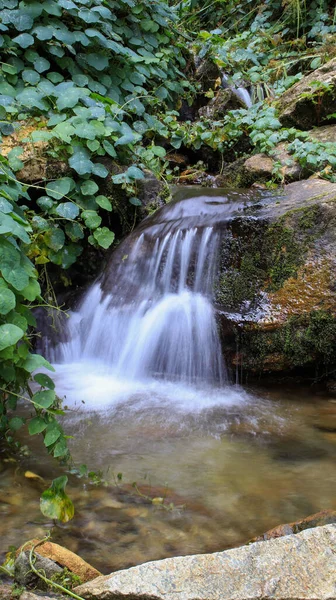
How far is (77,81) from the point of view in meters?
5.29

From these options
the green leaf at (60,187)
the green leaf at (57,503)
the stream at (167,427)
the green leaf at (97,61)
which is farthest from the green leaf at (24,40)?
the green leaf at (57,503)

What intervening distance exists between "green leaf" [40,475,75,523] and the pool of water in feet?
0.16

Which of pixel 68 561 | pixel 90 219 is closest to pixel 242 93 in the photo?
pixel 90 219

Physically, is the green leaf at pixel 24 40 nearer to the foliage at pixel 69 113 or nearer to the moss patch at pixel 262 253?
the foliage at pixel 69 113

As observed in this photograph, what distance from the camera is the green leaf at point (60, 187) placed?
A: 4.27 meters

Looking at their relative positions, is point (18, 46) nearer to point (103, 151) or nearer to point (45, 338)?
point (103, 151)

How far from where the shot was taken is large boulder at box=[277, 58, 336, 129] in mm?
5492

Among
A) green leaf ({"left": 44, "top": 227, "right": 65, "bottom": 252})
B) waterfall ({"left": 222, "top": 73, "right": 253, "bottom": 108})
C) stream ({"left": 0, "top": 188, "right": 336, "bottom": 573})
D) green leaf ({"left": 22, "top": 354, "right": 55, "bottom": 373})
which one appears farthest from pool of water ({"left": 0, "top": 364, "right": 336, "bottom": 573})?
waterfall ({"left": 222, "top": 73, "right": 253, "bottom": 108})

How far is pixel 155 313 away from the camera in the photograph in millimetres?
4152

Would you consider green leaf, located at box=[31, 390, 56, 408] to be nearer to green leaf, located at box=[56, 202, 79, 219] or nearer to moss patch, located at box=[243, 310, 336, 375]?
moss patch, located at box=[243, 310, 336, 375]

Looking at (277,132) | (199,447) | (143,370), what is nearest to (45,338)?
(143,370)

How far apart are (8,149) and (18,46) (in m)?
1.36

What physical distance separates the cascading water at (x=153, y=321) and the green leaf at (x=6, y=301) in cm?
148

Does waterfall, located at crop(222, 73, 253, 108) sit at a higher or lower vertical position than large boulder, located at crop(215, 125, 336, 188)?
higher
